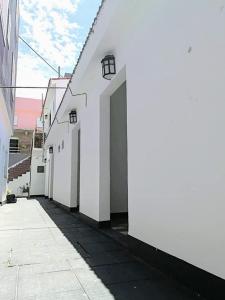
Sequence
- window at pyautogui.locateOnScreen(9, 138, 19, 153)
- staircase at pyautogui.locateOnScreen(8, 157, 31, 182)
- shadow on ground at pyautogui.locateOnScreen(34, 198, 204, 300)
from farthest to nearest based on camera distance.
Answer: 1. window at pyautogui.locateOnScreen(9, 138, 19, 153)
2. staircase at pyautogui.locateOnScreen(8, 157, 31, 182)
3. shadow on ground at pyautogui.locateOnScreen(34, 198, 204, 300)

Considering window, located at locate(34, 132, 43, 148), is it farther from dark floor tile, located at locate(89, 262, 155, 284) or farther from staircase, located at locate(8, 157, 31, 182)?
dark floor tile, located at locate(89, 262, 155, 284)

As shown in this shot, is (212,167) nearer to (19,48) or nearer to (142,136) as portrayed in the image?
(142,136)

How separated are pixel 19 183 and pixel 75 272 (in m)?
19.0

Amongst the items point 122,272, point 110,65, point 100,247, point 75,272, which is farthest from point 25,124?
point 122,272

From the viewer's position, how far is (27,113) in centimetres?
3122

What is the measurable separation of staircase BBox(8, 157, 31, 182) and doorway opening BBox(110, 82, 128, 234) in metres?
15.4

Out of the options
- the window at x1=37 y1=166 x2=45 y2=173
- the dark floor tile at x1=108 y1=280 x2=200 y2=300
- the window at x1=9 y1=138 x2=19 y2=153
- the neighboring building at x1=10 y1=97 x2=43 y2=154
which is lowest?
the dark floor tile at x1=108 y1=280 x2=200 y2=300

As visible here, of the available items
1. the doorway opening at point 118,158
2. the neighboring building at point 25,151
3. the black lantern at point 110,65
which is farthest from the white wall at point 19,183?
the black lantern at point 110,65

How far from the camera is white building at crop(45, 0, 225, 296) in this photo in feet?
8.17

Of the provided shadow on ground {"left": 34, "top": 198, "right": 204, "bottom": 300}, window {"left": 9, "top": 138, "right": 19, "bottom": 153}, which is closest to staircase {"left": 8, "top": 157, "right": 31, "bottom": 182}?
window {"left": 9, "top": 138, "right": 19, "bottom": 153}

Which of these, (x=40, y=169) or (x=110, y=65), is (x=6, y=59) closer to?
(x=110, y=65)

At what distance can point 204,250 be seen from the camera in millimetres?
2529

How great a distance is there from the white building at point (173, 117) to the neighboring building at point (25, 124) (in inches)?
844

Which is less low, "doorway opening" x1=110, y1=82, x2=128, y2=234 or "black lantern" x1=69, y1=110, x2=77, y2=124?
"black lantern" x1=69, y1=110, x2=77, y2=124
